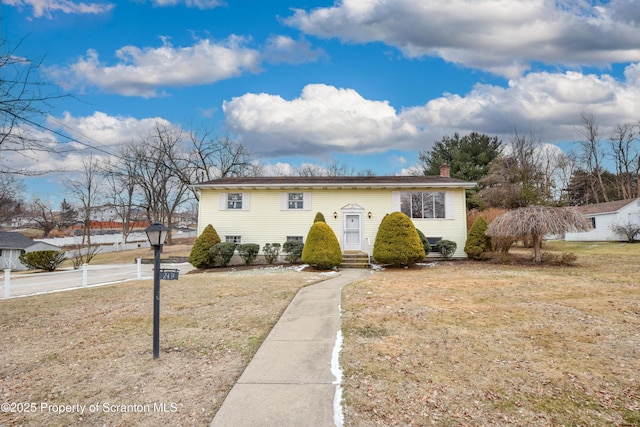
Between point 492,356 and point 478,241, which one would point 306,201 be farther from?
point 492,356

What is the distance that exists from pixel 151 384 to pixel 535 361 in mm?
4877

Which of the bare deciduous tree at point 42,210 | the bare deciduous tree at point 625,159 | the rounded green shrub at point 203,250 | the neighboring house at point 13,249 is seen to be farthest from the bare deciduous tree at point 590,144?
the bare deciduous tree at point 42,210

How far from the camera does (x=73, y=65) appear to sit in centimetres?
752

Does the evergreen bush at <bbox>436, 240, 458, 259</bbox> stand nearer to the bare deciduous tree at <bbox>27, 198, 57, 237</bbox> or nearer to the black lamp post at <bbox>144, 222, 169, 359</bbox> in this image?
the black lamp post at <bbox>144, 222, 169, 359</bbox>

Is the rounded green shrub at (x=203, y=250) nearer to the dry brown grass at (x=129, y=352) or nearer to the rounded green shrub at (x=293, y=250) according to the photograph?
the rounded green shrub at (x=293, y=250)

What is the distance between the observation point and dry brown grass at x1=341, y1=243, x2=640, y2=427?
3195 mm

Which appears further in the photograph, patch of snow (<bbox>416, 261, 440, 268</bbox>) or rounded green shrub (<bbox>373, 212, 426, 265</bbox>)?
patch of snow (<bbox>416, 261, 440, 268</bbox>)

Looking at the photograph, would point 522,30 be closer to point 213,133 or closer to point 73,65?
point 73,65

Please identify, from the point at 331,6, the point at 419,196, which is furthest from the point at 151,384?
the point at 419,196

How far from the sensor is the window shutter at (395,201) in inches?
674

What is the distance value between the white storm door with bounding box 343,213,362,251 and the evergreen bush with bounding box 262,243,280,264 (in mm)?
3567

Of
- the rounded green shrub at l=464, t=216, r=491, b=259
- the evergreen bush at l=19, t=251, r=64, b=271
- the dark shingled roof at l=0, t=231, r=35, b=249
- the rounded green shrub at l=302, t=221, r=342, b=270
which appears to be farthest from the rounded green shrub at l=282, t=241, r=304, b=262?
the dark shingled roof at l=0, t=231, r=35, b=249

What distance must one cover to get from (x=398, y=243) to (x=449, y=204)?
5.21 m

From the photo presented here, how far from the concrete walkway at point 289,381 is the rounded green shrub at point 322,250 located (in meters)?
6.99
